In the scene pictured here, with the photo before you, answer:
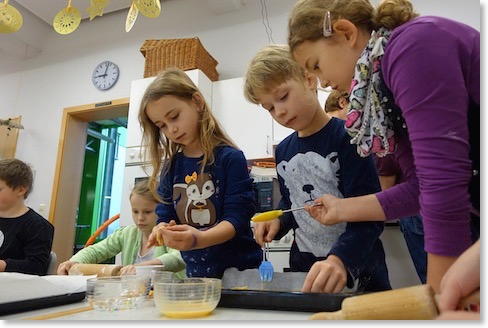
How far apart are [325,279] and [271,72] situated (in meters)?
0.50

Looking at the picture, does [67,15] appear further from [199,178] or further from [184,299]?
[184,299]

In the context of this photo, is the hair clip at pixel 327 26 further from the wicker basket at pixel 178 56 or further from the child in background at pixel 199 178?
the wicker basket at pixel 178 56

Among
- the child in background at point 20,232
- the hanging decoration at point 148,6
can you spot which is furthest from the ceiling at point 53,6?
the hanging decoration at point 148,6

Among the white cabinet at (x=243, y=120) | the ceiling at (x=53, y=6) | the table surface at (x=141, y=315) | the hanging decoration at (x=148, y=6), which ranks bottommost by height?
the table surface at (x=141, y=315)

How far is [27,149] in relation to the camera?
340cm

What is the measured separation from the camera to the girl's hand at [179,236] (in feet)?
2.50

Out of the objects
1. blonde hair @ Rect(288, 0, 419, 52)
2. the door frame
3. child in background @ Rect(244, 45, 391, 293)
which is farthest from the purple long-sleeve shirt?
the door frame

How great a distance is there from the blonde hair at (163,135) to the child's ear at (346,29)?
0.49 metres

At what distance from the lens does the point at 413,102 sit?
1.51 ft

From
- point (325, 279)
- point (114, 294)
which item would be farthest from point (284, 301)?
point (114, 294)

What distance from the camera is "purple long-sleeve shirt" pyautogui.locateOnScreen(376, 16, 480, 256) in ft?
1.38

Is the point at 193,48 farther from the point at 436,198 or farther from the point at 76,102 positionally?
the point at 436,198

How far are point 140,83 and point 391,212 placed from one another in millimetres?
2268

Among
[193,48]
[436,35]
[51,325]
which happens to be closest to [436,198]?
[436,35]
